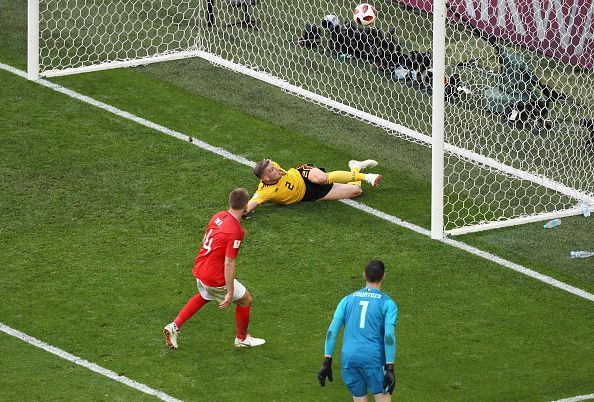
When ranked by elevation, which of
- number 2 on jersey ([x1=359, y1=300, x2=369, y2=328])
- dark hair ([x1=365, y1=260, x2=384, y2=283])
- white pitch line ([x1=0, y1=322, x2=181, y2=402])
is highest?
dark hair ([x1=365, y1=260, x2=384, y2=283])

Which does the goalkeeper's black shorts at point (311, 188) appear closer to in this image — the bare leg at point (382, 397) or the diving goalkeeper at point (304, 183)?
the diving goalkeeper at point (304, 183)

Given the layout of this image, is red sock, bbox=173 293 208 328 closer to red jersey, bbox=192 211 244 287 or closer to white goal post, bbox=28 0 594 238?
red jersey, bbox=192 211 244 287

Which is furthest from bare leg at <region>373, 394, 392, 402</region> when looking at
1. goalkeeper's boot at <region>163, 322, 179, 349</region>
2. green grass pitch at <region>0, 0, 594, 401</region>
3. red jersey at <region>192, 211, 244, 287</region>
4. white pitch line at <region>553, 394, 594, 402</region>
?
goalkeeper's boot at <region>163, 322, 179, 349</region>

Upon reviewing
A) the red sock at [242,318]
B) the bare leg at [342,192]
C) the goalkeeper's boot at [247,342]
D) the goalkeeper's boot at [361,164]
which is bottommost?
the goalkeeper's boot at [247,342]

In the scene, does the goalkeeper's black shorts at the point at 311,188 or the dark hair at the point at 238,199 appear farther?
the goalkeeper's black shorts at the point at 311,188

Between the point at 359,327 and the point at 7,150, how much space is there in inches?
278

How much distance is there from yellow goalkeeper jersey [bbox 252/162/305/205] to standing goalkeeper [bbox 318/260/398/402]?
4.49 m

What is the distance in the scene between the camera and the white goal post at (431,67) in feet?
54.0

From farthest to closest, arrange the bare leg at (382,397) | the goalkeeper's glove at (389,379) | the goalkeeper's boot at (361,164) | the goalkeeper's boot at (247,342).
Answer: the goalkeeper's boot at (361,164) < the goalkeeper's boot at (247,342) < the bare leg at (382,397) < the goalkeeper's glove at (389,379)

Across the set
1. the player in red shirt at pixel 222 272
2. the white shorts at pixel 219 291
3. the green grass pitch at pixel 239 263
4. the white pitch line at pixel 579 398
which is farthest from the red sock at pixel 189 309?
the white pitch line at pixel 579 398

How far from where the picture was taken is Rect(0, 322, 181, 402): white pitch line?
12.7 meters

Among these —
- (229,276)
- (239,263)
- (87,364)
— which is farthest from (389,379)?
(239,263)

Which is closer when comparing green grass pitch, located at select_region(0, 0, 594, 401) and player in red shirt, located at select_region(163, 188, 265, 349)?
player in red shirt, located at select_region(163, 188, 265, 349)

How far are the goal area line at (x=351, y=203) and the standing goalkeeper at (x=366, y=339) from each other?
369 cm
